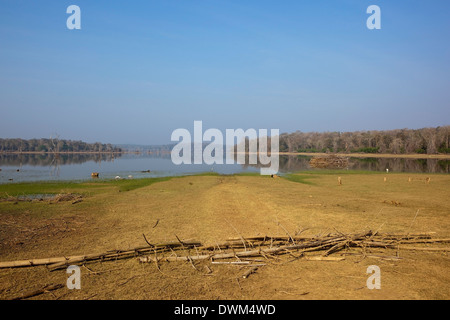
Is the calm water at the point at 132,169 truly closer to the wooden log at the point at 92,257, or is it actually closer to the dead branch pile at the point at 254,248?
the wooden log at the point at 92,257

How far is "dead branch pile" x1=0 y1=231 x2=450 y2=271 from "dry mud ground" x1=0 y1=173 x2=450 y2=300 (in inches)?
8.5

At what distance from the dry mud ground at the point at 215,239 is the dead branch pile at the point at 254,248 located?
0.22 m

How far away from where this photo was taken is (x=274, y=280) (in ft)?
21.6

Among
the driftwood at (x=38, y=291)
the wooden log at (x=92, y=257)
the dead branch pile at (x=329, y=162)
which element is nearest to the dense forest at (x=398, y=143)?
the dead branch pile at (x=329, y=162)

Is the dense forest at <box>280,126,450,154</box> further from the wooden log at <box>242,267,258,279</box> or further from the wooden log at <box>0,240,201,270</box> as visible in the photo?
the wooden log at <box>0,240,201,270</box>

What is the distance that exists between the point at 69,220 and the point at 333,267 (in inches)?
423

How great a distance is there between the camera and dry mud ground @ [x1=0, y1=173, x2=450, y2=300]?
19.9ft

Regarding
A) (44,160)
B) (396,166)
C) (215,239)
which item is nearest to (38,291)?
(215,239)

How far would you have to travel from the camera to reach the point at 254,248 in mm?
8328

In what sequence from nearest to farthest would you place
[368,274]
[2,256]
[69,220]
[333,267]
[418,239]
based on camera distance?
[368,274] → [333,267] → [2,256] → [418,239] → [69,220]

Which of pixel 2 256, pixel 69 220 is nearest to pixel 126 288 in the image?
pixel 2 256

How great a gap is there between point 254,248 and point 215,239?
6.12 ft

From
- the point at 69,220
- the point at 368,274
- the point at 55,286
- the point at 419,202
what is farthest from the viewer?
the point at 419,202
